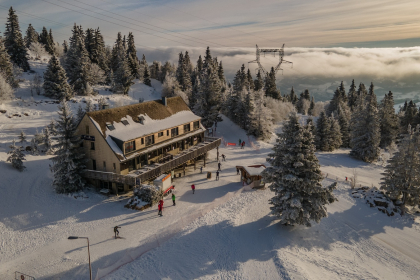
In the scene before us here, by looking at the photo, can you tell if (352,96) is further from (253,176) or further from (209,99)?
(253,176)

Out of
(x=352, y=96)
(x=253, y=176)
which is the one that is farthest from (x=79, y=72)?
(x=352, y=96)

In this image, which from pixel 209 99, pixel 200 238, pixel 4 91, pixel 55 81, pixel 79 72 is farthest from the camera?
pixel 79 72

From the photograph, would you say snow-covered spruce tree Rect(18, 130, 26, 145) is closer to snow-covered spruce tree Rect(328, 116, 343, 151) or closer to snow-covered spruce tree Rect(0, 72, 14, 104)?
snow-covered spruce tree Rect(0, 72, 14, 104)

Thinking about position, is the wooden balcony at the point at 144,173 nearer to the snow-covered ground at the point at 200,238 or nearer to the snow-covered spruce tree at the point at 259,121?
the snow-covered ground at the point at 200,238

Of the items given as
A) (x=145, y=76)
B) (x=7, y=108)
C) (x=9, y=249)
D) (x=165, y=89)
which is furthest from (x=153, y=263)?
(x=145, y=76)

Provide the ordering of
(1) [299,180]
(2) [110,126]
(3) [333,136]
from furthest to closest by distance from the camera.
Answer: (3) [333,136] < (2) [110,126] < (1) [299,180]

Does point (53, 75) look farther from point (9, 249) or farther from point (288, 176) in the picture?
point (288, 176)

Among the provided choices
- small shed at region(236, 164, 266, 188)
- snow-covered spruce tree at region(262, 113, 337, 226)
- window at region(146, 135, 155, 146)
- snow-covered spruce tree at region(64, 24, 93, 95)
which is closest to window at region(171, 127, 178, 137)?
window at region(146, 135, 155, 146)

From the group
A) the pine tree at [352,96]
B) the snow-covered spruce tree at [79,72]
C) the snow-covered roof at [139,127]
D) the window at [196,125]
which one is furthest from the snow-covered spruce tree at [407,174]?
the pine tree at [352,96]
